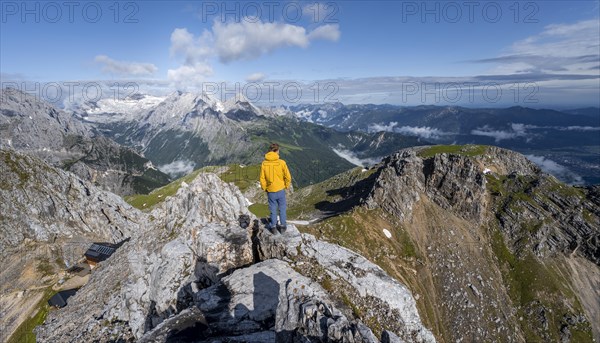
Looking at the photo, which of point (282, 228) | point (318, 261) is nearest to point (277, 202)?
point (282, 228)

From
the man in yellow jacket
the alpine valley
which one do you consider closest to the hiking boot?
the alpine valley

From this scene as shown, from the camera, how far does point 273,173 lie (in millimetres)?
23453

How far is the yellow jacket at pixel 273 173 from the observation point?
23.4 m

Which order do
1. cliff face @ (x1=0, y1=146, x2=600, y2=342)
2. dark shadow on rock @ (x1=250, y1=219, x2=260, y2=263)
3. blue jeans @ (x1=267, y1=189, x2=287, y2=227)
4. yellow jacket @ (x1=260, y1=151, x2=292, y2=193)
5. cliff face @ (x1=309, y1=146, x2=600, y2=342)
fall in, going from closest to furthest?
cliff face @ (x1=0, y1=146, x2=600, y2=342), yellow jacket @ (x1=260, y1=151, x2=292, y2=193), blue jeans @ (x1=267, y1=189, x2=287, y2=227), dark shadow on rock @ (x1=250, y1=219, x2=260, y2=263), cliff face @ (x1=309, y1=146, x2=600, y2=342)

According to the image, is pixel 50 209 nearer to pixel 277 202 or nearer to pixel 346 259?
pixel 277 202

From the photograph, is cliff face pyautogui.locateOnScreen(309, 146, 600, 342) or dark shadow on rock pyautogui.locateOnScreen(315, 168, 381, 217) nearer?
cliff face pyautogui.locateOnScreen(309, 146, 600, 342)

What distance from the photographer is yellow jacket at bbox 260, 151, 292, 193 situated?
23.4 meters

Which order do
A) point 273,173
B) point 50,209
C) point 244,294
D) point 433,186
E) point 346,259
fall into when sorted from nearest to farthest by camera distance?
point 244,294 < point 273,173 < point 346,259 < point 433,186 < point 50,209

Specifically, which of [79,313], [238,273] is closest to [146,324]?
[238,273]

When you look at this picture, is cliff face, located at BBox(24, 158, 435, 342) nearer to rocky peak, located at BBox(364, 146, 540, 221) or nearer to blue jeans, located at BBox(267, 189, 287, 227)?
blue jeans, located at BBox(267, 189, 287, 227)

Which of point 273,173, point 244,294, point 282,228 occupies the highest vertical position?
point 273,173

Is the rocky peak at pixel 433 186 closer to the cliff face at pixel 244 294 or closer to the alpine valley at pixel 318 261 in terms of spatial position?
the alpine valley at pixel 318 261

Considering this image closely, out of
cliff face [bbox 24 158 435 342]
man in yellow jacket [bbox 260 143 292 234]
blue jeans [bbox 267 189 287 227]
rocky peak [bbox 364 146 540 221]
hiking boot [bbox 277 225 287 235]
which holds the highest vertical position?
man in yellow jacket [bbox 260 143 292 234]

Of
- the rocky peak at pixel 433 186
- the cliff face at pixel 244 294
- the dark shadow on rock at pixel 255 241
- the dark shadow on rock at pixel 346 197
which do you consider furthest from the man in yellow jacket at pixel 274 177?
the dark shadow on rock at pixel 346 197
